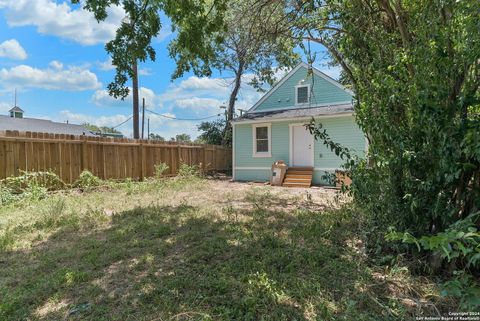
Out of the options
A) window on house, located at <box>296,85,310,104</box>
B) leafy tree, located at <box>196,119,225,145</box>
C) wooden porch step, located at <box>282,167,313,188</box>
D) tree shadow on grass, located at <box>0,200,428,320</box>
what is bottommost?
tree shadow on grass, located at <box>0,200,428,320</box>

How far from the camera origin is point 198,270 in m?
3.12

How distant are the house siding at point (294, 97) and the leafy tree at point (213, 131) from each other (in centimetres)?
453

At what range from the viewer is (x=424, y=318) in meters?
2.19

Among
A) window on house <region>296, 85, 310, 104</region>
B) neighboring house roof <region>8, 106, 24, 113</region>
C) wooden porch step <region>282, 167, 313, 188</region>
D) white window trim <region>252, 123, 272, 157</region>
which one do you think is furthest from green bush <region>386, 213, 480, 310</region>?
neighboring house roof <region>8, 106, 24, 113</region>

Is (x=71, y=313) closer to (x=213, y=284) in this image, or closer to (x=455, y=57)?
(x=213, y=284)

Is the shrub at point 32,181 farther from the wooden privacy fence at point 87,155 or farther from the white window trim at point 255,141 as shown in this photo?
the white window trim at point 255,141

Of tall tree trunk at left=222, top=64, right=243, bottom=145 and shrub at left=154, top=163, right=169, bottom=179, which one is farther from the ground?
tall tree trunk at left=222, top=64, right=243, bottom=145

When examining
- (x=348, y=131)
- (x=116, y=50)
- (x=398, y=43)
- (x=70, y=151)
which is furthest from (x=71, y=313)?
(x=348, y=131)

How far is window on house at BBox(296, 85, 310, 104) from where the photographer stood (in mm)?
12905

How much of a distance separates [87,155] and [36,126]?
14906mm

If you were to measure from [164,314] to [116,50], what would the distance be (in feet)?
12.6

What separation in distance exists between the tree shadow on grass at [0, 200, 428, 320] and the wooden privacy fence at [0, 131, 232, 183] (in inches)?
152

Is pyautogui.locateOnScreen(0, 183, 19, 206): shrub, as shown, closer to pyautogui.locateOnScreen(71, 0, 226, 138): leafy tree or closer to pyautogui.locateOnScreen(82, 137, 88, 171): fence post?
pyautogui.locateOnScreen(82, 137, 88, 171): fence post

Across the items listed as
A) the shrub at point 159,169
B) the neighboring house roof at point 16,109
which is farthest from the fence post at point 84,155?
the neighboring house roof at point 16,109
